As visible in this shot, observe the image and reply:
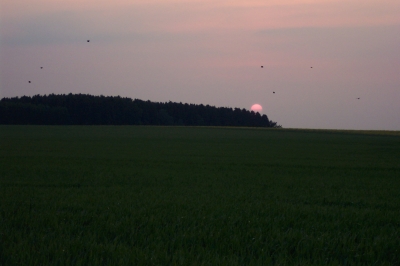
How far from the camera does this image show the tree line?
400 feet

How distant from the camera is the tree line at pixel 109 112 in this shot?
122 meters

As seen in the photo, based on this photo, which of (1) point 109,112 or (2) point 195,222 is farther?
(1) point 109,112

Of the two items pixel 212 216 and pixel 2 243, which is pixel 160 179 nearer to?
pixel 212 216

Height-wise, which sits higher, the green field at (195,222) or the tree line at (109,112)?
the tree line at (109,112)

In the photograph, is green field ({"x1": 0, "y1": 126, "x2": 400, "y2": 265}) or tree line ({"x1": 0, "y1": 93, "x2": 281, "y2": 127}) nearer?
green field ({"x1": 0, "y1": 126, "x2": 400, "y2": 265})

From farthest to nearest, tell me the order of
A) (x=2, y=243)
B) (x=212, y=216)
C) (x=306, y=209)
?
1. (x=306, y=209)
2. (x=212, y=216)
3. (x=2, y=243)

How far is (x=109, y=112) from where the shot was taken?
14188 centimetres

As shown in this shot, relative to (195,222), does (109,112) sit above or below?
above

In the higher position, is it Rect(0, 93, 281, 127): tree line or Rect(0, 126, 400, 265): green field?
Rect(0, 93, 281, 127): tree line

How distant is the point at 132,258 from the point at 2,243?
222 cm

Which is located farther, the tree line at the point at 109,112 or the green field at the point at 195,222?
the tree line at the point at 109,112

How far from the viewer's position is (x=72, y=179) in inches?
625

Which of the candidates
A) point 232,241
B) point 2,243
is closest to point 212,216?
point 232,241

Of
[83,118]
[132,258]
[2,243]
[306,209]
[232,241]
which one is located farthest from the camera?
[83,118]
